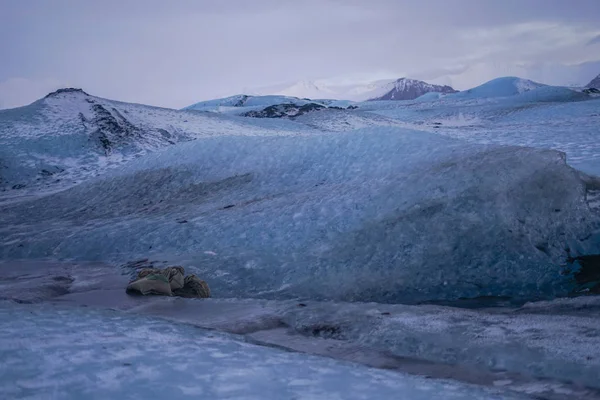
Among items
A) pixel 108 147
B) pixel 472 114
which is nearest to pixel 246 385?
pixel 108 147

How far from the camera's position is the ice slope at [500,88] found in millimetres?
40894

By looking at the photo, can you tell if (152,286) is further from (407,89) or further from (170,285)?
(407,89)

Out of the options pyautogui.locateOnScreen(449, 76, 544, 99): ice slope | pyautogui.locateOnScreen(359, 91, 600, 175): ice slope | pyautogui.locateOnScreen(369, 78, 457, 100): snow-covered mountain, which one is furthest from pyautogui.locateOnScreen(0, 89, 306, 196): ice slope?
pyautogui.locateOnScreen(369, 78, 457, 100): snow-covered mountain

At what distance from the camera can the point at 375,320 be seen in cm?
397

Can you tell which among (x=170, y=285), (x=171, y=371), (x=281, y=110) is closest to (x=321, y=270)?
(x=170, y=285)

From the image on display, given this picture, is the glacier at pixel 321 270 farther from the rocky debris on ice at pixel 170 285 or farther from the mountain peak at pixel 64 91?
the mountain peak at pixel 64 91

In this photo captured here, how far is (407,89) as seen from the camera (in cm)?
8800

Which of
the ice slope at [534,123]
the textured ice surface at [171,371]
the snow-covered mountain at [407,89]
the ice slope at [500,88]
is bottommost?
the textured ice surface at [171,371]

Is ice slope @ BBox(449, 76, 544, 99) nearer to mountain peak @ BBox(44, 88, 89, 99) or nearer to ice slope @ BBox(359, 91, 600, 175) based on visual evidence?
ice slope @ BBox(359, 91, 600, 175)

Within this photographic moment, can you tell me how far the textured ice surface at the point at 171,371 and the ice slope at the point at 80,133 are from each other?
1033 centimetres

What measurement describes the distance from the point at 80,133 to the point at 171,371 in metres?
14.3

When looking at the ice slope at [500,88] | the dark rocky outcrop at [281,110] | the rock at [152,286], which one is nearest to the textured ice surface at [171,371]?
the rock at [152,286]

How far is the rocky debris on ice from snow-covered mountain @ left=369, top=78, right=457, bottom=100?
8403 centimetres

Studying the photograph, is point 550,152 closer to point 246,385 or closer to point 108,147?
point 246,385
